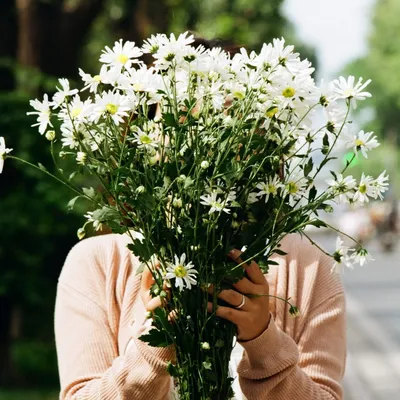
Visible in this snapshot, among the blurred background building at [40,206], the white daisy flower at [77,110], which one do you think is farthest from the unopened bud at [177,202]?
the blurred background building at [40,206]

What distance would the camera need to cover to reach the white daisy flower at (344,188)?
1.76 m

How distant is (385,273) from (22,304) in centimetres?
1356

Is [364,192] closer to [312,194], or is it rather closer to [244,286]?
[312,194]

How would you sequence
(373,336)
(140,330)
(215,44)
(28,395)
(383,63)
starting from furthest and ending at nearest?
(383,63), (373,336), (28,395), (215,44), (140,330)

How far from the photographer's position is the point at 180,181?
5.53ft

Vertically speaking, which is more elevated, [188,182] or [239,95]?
[239,95]

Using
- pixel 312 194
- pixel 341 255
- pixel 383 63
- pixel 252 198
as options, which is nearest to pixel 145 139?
pixel 252 198

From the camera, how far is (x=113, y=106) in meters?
1.70

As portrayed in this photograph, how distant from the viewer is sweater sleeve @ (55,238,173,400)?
74.8 inches

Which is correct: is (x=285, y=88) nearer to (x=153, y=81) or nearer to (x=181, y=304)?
(x=153, y=81)

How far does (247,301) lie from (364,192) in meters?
0.28

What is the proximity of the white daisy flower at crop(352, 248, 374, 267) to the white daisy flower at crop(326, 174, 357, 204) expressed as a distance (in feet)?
0.32

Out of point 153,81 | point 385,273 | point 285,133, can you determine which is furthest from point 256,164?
point 385,273

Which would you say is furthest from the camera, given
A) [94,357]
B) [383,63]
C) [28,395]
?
[383,63]
